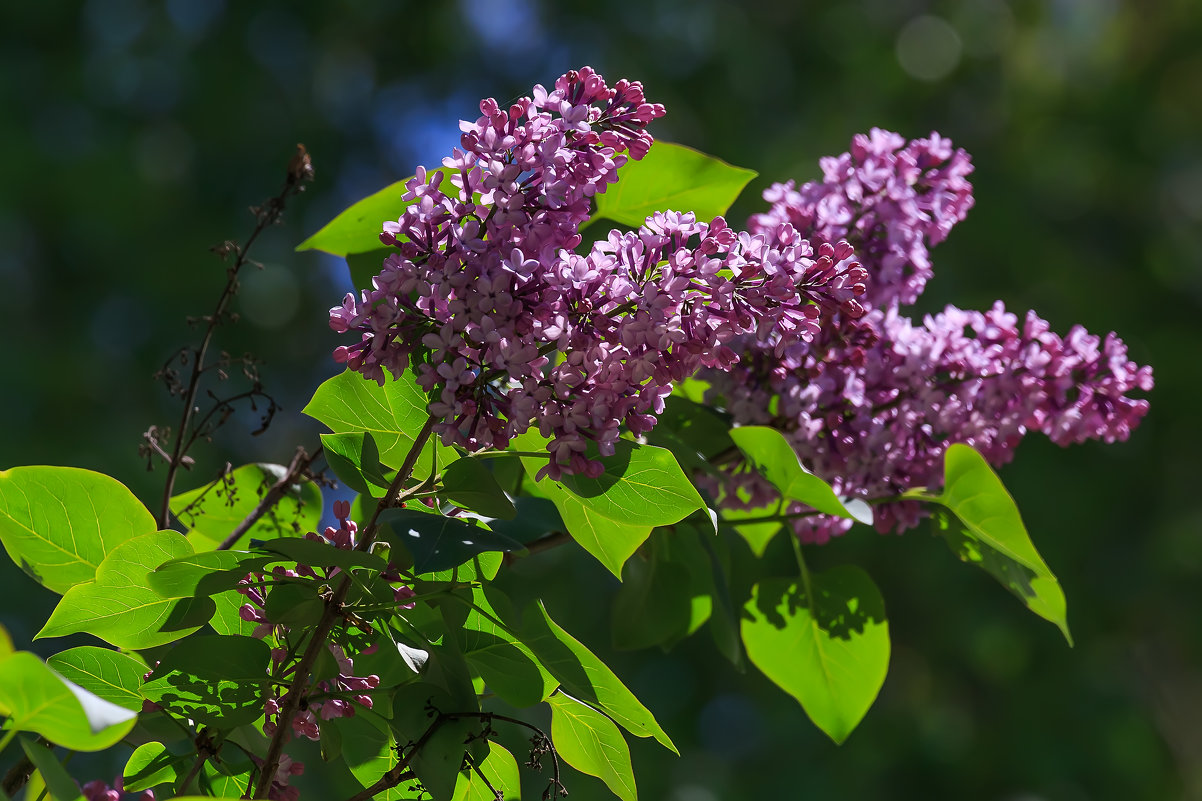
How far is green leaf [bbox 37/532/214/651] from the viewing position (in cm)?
52

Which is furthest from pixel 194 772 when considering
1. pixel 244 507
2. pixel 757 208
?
pixel 757 208

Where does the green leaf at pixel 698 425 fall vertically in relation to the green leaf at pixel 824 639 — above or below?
above

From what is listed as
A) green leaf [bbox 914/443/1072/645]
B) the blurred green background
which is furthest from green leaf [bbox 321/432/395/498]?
the blurred green background

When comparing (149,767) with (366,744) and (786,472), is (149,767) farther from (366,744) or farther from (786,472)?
(786,472)

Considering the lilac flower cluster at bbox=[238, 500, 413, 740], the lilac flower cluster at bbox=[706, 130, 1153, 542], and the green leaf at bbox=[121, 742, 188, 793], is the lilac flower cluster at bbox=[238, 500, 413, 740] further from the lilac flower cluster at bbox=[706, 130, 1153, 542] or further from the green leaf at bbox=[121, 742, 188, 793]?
the lilac flower cluster at bbox=[706, 130, 1153, 542]

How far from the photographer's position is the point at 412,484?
2.00 feet

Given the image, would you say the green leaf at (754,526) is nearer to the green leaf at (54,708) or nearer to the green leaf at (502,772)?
the green leaf at (502,772)

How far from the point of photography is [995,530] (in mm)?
711

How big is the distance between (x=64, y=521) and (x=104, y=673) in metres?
0.09

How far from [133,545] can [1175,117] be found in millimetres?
6892

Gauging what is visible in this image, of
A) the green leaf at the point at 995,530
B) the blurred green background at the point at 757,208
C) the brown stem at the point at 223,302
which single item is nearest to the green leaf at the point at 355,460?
the brown stem at the point at 223,302

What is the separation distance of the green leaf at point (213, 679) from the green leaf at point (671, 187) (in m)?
0.37

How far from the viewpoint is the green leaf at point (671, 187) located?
743 millimetres

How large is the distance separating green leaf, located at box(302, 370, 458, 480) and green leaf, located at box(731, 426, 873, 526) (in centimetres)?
18
